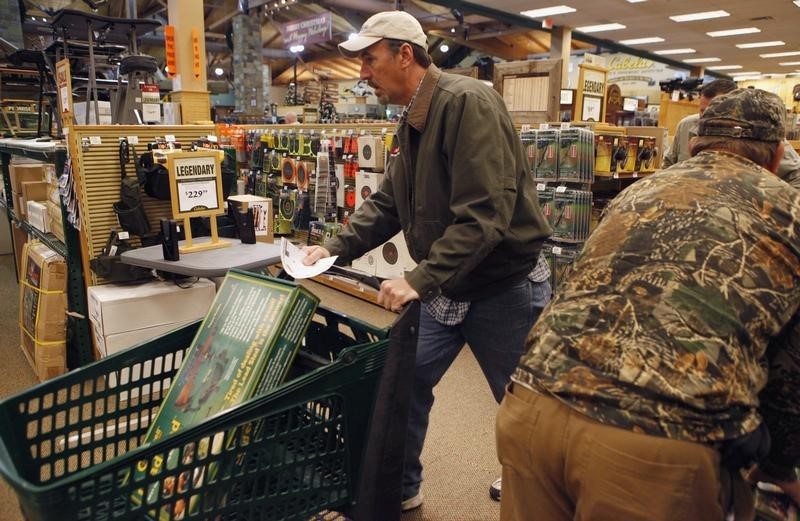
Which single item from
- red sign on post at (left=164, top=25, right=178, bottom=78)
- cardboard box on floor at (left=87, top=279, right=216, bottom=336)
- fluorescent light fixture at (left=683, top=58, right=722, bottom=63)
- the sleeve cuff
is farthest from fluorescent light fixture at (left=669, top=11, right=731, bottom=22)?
the sleeve cuff

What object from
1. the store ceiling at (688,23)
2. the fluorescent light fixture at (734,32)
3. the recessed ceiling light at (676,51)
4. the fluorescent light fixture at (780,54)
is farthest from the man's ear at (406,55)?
the fluorescent light fixture at (780,54)

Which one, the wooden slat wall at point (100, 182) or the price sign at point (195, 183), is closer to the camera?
the price sign at point (195, 183)

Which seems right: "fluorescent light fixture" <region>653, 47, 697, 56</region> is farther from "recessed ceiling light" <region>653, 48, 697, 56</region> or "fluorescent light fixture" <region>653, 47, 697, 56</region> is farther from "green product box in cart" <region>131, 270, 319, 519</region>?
"green product box in cart" <region>131, 270, 319, 519</region>

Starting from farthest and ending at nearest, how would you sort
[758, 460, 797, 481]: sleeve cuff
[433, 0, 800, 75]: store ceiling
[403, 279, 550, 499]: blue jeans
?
[433, 0, 800, 75]: store ceiling
[403, 279, 550, 499]: blue jeans
[758, 460, 797, 481]: sleeve cuff

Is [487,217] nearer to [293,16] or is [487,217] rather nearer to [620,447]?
[620,447]

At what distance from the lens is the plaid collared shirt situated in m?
1.89

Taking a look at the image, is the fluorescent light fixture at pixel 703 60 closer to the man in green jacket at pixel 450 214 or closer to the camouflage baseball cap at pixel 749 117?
the man in green jacket at pixel 450 214

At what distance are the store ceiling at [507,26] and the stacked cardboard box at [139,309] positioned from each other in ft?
23.0

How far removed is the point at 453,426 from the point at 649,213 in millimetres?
2164

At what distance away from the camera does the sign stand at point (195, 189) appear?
2.69 meters

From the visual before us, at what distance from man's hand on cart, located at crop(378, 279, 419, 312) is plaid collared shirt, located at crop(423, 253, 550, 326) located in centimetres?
44

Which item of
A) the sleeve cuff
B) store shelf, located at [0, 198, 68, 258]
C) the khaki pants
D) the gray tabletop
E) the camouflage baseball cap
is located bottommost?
the sleeve cuff

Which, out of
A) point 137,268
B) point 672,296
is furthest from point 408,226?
point 137,268

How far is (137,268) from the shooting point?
3123 millimetres
